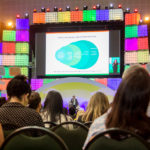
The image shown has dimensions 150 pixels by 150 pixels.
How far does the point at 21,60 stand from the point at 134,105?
8.45m

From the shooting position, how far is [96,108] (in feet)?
10.9

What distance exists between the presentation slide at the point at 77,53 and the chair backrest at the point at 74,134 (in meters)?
7.06

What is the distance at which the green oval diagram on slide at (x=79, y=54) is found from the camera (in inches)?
356

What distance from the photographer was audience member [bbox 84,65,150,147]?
130 centimetres

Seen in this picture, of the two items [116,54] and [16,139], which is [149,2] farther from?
[16,139]

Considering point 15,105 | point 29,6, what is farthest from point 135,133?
point 29,6

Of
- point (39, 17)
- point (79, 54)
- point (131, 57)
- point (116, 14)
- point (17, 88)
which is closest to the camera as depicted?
point (17, 88)

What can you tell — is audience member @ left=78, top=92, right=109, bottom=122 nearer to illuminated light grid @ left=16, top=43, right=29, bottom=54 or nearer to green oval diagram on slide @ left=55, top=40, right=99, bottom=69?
green oval diagram on slide @ left=55, top=40, right=99, bottom=69

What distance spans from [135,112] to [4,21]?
11.2 metres

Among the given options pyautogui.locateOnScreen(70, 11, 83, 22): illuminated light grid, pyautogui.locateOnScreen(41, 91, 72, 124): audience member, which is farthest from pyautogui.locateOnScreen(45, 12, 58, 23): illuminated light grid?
pyautogui.locateOnScreen(41, 91, 72, 124): audience member

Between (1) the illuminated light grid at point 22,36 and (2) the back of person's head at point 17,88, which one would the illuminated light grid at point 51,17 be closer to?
(1) the illuminated light grid at point 22,36

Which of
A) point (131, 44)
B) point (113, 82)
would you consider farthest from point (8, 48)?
point (131, 44)

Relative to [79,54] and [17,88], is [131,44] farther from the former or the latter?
[17,88]

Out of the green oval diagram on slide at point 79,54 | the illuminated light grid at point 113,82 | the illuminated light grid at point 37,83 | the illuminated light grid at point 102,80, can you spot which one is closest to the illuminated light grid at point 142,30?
the green oval diagram on slide at point 79,54
